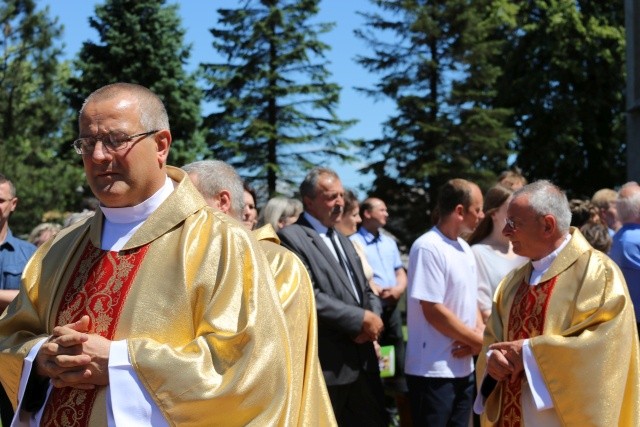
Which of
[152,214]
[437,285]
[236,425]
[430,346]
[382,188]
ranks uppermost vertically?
[152,214]

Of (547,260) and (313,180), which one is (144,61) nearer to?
(313,180)

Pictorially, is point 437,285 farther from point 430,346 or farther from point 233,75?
point 233,75

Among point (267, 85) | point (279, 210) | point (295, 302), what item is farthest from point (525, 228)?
point (267, 85)

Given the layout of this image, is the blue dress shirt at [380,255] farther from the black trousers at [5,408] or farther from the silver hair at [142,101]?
the silver hair at [142,101]

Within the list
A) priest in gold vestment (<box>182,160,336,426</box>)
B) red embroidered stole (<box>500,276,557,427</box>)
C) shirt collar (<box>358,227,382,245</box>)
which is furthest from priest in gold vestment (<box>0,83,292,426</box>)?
shirt collar (<box>358,227,382,245</box>)

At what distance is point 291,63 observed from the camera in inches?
1104

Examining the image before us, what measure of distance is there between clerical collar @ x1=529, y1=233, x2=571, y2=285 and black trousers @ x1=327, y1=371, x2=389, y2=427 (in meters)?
1.48

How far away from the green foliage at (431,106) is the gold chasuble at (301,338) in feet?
79.9

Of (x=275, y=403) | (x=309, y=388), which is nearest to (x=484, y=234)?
(x=309, y=388)

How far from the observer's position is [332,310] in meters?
5.60

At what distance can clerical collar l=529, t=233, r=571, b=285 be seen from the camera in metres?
4.79

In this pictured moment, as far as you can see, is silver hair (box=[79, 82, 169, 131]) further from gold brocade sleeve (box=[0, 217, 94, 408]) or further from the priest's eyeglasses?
gold brocade sleeve (box=[0, 217, 94, 408])

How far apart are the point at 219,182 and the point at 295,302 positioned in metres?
0.71

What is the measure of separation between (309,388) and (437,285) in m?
2.59
